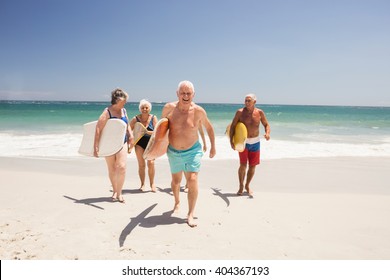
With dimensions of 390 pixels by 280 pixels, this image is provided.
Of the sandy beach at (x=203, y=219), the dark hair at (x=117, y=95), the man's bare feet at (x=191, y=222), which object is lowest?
the sandy beach at (x=203, y=219)

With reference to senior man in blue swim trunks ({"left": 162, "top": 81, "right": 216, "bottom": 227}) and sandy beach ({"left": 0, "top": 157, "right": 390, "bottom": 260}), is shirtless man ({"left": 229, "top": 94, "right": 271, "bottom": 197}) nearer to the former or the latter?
sandy beach ({"left": 0, "top": 157, "right": 390, "bottom": 260})

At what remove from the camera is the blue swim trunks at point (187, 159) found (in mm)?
3508

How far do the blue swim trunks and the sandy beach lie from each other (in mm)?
712

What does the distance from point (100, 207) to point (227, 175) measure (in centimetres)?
312

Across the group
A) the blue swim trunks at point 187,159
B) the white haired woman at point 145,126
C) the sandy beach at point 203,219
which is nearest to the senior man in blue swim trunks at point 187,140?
the blue swim trunks at point 187,159

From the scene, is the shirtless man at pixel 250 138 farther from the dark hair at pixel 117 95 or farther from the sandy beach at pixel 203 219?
the dark hair at pixel 117 95

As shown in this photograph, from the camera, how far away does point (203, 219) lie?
12.2 ft

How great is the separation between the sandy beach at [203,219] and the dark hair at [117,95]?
61.7 inches

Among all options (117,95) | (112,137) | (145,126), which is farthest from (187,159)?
(145,126)

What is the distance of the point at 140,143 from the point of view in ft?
16.5

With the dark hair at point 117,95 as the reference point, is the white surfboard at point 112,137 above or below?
below

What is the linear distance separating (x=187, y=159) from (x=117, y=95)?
1.59m
